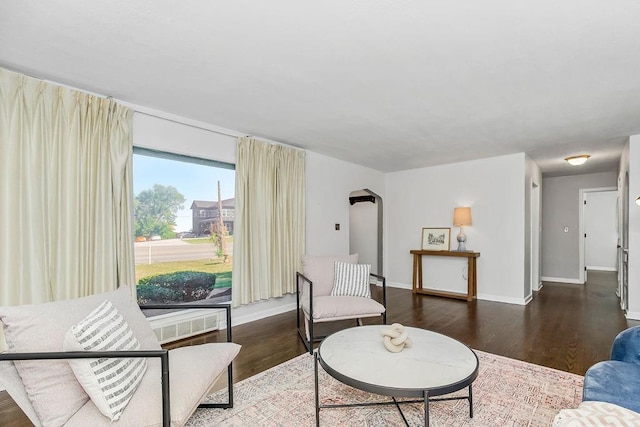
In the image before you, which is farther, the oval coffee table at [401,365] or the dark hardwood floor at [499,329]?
the dark hardwood floor at [499,329]

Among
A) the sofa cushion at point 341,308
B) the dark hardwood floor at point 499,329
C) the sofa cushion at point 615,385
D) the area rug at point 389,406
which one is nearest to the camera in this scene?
the sofa cushion at point 615,385

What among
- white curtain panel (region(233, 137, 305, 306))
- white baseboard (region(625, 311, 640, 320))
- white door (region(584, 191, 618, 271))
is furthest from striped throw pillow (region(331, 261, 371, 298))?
white door (region(584, 191, 618, 271))

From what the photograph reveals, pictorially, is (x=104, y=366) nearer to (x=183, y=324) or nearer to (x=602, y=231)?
A: (x=183, y=324)

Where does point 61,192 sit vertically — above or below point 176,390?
above

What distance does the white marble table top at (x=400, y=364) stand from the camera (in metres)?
1.62

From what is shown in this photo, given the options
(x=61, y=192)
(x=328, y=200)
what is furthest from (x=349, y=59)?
(x=328, y=200)

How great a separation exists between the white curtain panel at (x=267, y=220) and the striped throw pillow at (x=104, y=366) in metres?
2.25

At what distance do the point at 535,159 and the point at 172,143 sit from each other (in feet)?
18.1

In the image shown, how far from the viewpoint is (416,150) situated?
478cm

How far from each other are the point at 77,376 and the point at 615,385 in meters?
2.41

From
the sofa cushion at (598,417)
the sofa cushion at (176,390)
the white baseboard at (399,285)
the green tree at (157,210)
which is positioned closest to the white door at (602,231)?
the white baseboard at (399,285)

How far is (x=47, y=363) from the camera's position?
1.36 metres

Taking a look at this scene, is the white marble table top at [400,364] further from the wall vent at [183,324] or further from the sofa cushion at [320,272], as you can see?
the wall vent at [183,324]

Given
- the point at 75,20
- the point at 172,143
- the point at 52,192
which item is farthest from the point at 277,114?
the point at 52,192
